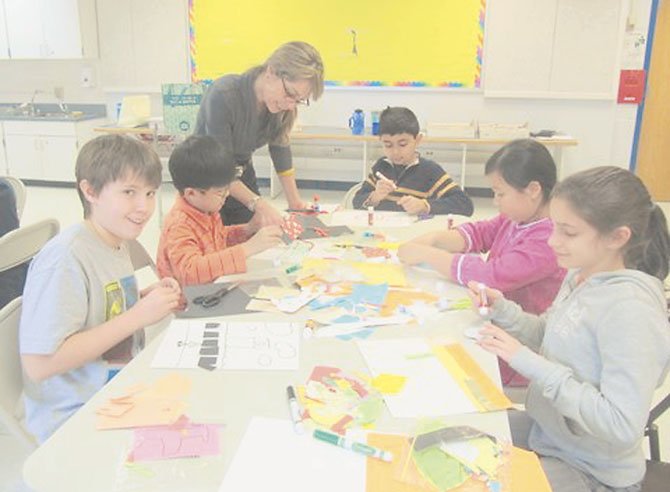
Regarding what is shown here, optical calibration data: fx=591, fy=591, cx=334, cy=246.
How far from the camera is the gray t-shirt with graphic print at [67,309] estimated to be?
1.24m

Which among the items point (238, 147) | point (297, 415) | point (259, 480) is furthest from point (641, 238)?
point (238, 147)

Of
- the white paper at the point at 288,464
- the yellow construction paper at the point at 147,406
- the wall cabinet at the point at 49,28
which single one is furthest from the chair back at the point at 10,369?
the wall cabinet at the point at 49,28

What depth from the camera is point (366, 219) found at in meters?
2.53

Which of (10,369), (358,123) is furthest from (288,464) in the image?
(358,123)

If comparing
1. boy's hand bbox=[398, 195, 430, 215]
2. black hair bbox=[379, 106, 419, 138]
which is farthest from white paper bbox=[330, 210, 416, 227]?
black hair bbox=[379, 106, 419, 138]

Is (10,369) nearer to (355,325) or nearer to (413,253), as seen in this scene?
(355,325)

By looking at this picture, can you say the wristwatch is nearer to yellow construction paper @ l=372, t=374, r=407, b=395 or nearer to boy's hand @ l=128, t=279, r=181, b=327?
boy's hand @ l=128, t=279, r=181, b=327

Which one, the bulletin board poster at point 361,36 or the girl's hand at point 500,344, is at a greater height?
the bulletin board poster at point 361,36

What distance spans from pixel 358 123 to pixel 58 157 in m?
3.20

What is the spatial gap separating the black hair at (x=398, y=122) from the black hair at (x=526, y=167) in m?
1.10

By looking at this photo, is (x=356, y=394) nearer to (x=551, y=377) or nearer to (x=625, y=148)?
(x=551, y=377)

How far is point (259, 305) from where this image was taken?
1.54 m

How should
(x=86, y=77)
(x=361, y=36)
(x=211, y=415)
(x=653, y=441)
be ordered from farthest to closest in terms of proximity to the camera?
(x=86, y=77)
(x=361, y=36)
(x=653, y=441)
(x=211, y=415)

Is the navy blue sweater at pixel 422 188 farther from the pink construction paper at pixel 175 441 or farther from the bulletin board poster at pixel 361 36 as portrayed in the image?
the bulletin board poster at pixel 361 36
